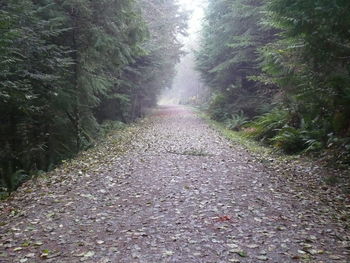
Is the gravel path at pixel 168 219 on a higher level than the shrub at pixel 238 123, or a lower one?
lower

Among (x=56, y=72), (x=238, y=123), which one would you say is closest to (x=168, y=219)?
(x=56, y=72)

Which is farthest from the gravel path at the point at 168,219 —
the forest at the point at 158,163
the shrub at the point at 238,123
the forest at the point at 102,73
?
the shrub at the point at 238,123

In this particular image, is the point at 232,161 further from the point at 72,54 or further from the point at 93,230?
the point at 72,54

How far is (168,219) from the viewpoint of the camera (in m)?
5.62

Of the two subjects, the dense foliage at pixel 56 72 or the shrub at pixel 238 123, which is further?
the shrub at pixel 238 123

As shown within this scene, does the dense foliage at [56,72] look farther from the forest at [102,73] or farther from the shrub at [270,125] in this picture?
the shrub at [270,125]

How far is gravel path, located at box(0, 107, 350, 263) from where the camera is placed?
4457mm

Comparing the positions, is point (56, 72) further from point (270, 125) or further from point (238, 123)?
point (238, 123)

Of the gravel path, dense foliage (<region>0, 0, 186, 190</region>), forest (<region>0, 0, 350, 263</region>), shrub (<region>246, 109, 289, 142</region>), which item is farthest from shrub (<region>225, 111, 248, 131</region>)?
the gravel path

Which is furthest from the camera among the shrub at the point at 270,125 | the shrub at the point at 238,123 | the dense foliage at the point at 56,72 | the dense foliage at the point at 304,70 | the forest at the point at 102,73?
the shrub at the point at 238,123

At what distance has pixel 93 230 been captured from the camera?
527cm

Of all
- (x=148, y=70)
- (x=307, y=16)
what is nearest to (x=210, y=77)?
(x=148, y=70)

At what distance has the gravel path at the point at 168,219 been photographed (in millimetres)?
4457

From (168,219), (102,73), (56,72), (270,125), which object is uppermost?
(102,73)
